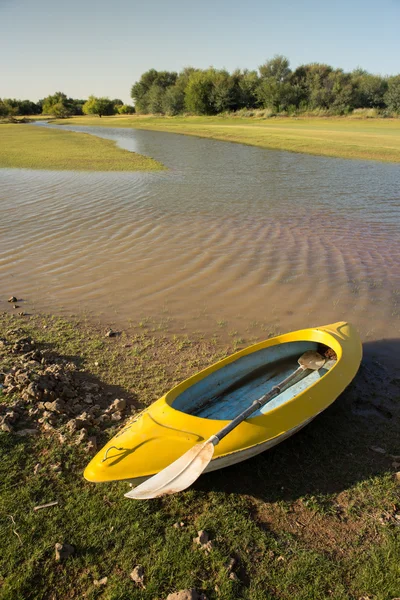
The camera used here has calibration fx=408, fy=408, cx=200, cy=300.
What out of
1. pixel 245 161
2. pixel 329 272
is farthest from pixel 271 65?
pixel 329 272

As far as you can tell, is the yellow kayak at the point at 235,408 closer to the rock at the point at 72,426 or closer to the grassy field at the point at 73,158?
the rock at the point at 72,426

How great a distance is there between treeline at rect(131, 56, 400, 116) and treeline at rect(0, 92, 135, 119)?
2426 cm

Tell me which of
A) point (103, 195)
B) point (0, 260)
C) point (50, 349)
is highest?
point (103, 195)

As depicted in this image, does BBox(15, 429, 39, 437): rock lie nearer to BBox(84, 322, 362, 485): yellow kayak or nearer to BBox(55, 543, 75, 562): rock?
BBox(84, 322, 362, 485): yellow kayak

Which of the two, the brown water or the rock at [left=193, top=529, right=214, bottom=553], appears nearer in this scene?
the rock at [left=193, top=529, right=214, bottom=553]

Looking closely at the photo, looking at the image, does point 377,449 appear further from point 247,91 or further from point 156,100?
point 156,100

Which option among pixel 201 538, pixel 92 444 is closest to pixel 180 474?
pixel 201 538

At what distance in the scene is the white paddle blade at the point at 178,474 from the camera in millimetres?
3213

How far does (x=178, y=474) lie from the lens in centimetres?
324

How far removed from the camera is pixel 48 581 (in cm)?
302

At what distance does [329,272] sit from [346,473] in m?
5.27

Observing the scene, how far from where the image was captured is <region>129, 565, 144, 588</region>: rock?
3.02m

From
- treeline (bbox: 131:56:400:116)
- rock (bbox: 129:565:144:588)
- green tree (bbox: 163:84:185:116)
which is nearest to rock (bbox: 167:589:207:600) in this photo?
rock (bbox: 129:565:144:588)

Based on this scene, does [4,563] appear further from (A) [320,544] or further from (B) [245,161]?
(B) [245,161]
